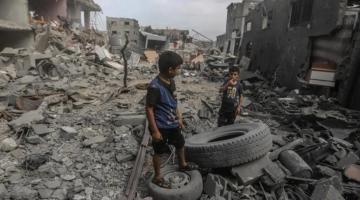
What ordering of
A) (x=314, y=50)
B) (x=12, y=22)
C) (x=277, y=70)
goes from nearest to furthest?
(x=314, y=50), (x=277, y=70), (x=12, y=22)

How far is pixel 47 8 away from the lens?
2556 centimetres

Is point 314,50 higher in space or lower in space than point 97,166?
higher

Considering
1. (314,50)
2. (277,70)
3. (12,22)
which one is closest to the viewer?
(314,50)

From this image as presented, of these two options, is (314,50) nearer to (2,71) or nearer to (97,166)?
(97,166)

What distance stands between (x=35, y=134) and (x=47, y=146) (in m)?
0.54

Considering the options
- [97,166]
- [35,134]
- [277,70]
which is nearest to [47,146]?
[35,134]

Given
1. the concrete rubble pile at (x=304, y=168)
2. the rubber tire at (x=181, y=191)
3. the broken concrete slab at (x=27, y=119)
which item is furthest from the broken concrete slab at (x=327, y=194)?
the broken concrete slab at (x=27, y=119)

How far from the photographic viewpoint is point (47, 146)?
17.2 ft

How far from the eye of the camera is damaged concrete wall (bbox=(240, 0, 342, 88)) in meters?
9.38

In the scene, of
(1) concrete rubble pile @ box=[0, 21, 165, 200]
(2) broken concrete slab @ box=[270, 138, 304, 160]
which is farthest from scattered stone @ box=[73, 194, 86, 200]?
(2) broken concrete slab @ box=[270, 138, 304, 160]

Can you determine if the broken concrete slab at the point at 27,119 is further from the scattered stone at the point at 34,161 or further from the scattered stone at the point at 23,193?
the scattered stone at the point at 23,193

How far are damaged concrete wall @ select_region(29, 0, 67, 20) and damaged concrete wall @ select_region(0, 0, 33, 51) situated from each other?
1040cm

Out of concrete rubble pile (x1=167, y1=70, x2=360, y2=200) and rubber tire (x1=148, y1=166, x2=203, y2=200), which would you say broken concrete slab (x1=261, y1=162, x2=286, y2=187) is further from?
rubber tire (x1=148, y1=166, x2=203, y2=200)

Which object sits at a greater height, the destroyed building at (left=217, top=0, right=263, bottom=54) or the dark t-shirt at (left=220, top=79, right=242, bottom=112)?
the destroyed building at (left=217, top=0, right=263, bottom=54)
